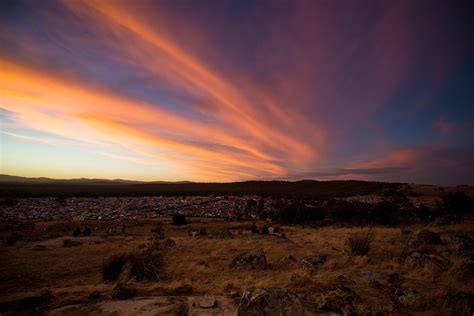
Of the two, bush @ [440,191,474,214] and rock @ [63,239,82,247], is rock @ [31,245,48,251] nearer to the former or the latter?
rock @ [63,239,82,247]

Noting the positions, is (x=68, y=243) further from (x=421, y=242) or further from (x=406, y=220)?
(x=406, y=220)

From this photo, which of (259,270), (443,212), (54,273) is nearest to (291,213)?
(443,212)

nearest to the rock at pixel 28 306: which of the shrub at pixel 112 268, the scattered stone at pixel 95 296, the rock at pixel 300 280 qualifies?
the scattered stone at pixel 95 296

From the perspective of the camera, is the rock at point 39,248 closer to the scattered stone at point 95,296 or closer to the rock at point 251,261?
the scattered stone at point 95,296

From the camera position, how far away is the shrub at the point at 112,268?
11.1 m

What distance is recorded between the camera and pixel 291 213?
3450cm

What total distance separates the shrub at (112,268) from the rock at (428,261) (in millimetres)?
13397

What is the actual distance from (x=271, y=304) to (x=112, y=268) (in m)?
9.16

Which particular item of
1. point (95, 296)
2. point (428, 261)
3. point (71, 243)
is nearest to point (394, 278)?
point (428, 261)

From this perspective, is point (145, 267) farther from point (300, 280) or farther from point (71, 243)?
point (71, 243)

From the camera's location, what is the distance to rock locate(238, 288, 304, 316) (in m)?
5.42

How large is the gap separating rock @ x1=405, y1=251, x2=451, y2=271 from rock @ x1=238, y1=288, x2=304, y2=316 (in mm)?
8224

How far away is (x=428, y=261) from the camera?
10.4 meters

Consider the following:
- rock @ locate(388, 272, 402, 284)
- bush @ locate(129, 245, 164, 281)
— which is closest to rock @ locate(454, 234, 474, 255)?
rock @ locate(388, 272, 402, 284)
